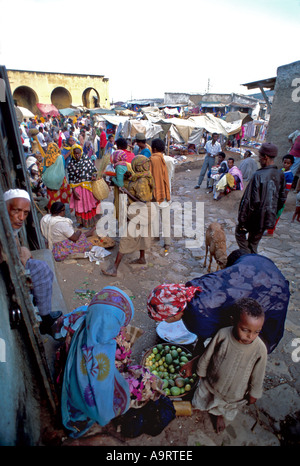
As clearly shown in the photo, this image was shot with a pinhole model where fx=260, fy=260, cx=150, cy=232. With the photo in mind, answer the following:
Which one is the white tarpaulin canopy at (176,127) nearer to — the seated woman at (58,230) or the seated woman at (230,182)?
the seated woman at (230,182)

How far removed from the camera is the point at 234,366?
7.12 ft

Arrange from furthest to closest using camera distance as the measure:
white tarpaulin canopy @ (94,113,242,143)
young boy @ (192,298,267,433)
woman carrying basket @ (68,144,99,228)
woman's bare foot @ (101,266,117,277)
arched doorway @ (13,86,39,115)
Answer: arched doorway @ (13,86,39,115), white tarpaulin canopy @ (94,113,242,143), woman carrying basket @ (68,144,99,228), woman's bare foot @ (101,266,117,277), young boy @ (192,298,267,433)

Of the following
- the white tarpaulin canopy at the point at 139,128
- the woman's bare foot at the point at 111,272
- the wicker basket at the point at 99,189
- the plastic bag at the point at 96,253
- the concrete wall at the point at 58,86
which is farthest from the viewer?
the concrete wall at the point at 58,86

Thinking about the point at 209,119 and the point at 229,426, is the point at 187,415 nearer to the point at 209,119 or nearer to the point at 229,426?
the point at 229,426

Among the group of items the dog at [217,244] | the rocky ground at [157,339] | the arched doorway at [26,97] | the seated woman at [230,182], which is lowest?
the rocky ground at [157,339]

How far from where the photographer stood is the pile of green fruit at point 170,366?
8.53ft

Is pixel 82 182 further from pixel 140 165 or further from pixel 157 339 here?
pixel 157 339

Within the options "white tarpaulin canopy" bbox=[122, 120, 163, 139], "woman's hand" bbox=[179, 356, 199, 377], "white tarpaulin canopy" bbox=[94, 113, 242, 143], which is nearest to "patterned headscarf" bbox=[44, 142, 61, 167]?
"woman's hand" bbox=[179, 356, 199, 377]

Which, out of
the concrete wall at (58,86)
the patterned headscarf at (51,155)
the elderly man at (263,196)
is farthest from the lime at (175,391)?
the concrete wall at (58,86)

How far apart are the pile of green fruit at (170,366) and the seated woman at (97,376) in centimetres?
42

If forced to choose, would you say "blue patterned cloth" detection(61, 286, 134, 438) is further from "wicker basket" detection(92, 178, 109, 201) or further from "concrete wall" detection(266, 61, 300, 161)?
"concrete wall" detection(266, 61, 300, 161)

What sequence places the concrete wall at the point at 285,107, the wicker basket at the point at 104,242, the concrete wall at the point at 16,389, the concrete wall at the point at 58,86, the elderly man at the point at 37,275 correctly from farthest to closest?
the concrete wall at the point at 58,86
the concrete wall at the point at 285,107
the wicker basket at the point at 104,242
the elderly man at the point at 37,275
the concrete wall at the point at 16,389
